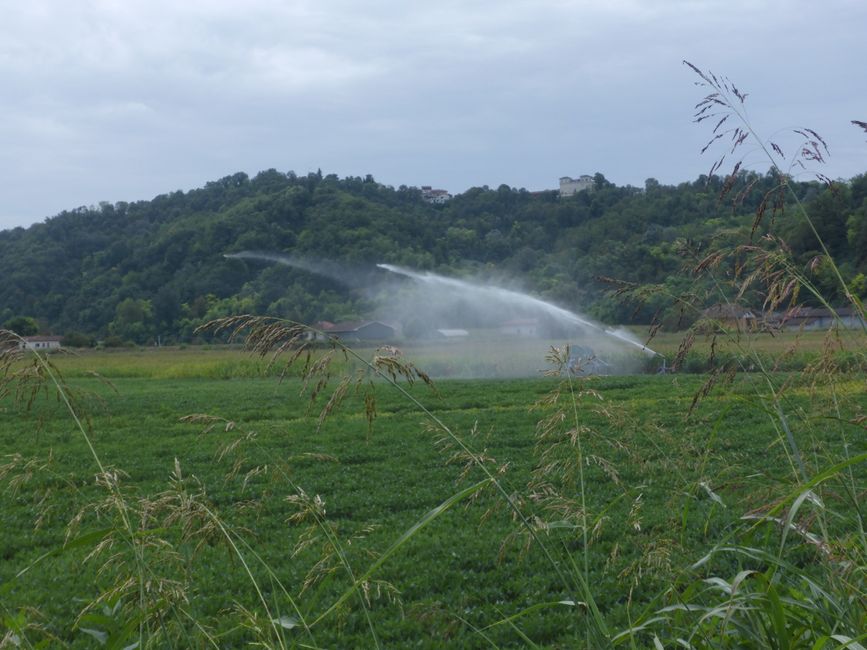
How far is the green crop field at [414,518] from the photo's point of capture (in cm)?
239

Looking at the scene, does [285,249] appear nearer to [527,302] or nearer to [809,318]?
[527,302]

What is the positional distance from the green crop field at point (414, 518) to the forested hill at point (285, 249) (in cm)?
3310

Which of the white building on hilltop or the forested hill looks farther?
the white building on hilltop

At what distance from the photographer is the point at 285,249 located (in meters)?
66.2

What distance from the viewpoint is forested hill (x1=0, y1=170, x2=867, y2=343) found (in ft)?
173

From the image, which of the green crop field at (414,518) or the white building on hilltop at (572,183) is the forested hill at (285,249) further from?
the green crop field at (414,518)

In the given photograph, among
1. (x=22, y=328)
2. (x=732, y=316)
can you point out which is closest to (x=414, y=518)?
Result: (x=22, y=328)

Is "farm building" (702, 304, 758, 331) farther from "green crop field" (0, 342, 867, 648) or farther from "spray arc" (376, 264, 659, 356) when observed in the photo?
"spray arc" (376, 264, 659, 356)

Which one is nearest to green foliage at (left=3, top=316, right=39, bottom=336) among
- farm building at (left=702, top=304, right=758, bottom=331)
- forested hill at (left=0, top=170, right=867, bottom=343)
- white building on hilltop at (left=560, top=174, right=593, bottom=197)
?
farm building at (left=702, top=304, right=758, bottom=331)

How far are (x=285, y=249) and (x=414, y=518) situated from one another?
6076 cm

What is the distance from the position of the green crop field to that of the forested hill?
33095 mm

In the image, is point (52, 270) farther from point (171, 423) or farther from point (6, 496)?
point (6, 496)

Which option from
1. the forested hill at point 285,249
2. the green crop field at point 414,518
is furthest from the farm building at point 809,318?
the forested hill at point 285,249

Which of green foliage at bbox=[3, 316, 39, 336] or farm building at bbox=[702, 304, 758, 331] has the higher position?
farm building at bbox=[702, 304, 758, 331]
